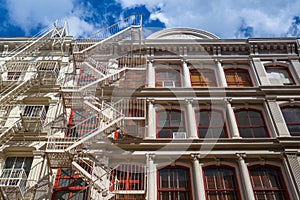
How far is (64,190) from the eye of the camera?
1380cm

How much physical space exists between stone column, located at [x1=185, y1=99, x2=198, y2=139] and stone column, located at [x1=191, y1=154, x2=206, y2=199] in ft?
4.52

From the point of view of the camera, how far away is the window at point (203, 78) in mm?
19188

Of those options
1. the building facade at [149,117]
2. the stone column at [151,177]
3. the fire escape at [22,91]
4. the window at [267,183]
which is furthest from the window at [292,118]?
the fire escape at [22,91]

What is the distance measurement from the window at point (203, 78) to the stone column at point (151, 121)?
330 cm

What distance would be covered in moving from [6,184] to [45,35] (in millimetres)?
10396

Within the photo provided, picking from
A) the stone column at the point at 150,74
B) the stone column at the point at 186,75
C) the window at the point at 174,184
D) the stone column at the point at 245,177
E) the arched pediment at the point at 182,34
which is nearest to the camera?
the stone column at the point at 245,177

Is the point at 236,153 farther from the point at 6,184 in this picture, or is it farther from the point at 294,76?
the point at 6,184

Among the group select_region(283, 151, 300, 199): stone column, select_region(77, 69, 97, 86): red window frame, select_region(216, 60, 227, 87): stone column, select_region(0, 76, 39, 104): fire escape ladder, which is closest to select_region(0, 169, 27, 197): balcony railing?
select_region(0, 76, 39, 104): fire escape ladder

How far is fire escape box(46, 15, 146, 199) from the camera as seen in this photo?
44.1 feet

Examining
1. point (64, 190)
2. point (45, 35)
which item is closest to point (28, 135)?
point (64, 190)

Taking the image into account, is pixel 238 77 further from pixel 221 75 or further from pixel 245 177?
pixel 245 177

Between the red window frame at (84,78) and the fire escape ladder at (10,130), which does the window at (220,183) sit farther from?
the fire escape ladder at (10,130)

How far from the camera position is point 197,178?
13.9 m

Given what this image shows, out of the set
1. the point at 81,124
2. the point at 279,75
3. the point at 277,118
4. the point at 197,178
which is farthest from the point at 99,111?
the point at 279,75
